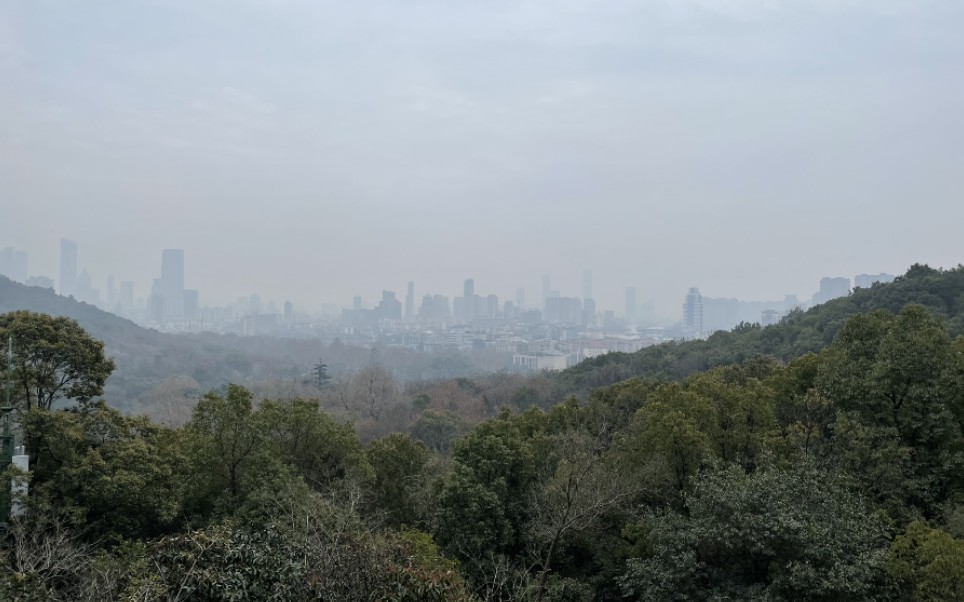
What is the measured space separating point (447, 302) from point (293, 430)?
131 metres

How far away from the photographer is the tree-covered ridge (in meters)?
5.85

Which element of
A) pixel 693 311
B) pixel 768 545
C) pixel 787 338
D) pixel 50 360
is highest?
pixel 693 311

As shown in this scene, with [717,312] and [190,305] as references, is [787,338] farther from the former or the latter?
[190,305]

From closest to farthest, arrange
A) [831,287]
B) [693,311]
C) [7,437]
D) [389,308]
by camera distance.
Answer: [7,437], [831,287], [693,311], [389,308]

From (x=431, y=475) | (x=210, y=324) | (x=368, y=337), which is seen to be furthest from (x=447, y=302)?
(x=431, y=475)

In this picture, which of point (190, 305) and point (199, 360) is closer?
point (199, 360)

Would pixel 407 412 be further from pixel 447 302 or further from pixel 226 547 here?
pixel 447 302

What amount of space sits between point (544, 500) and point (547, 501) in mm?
54

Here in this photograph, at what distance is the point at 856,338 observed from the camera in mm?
9914

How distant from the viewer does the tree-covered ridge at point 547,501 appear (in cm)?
585

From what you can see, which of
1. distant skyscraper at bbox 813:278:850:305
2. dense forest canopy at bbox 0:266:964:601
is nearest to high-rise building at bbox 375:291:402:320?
distant skyscraper at bbox 813:278:850:305

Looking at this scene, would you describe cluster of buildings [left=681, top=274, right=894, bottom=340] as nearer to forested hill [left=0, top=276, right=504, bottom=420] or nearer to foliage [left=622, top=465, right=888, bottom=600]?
forested hill [left=0, top=276, right=504, bottom=420]

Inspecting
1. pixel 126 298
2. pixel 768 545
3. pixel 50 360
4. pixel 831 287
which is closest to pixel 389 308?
pixel 126 298

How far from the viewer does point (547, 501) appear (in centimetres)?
919
